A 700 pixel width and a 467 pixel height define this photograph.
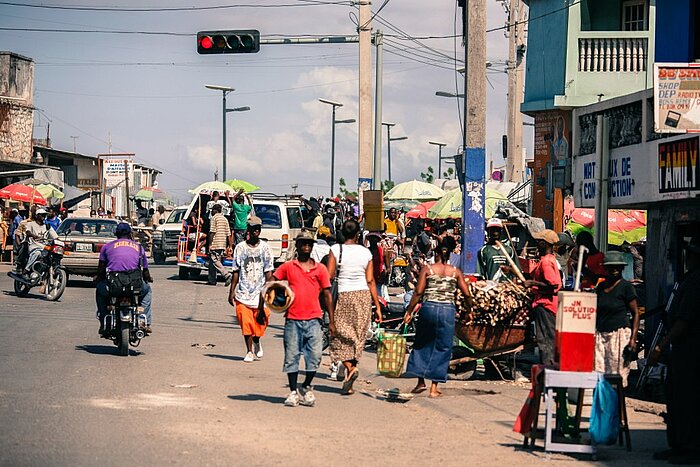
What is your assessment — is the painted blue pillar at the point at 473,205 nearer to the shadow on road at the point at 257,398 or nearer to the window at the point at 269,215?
the shadow on road at the point at 257,398

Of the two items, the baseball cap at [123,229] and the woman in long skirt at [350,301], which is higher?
the baseball cap at [123,229]

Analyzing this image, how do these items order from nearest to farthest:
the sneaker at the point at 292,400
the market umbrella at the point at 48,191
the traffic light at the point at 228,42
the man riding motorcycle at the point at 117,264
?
the sneaker at the point at 292,400, the man riding motorcycle at the point at 117,264, the traffic light at the point at 228,42, the market umbrella at the point at 48,191

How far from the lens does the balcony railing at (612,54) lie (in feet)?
86.3

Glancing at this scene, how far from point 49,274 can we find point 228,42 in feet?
20.4

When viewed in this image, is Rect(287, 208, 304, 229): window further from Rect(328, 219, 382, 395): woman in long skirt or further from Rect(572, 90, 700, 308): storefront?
Rect(328, 219, 382, 395): woman in long skirt

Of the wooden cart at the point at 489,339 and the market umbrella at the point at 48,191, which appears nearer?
the wooden cart at the point at 489,339

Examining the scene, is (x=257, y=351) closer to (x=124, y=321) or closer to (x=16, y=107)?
(x=124, y=321)

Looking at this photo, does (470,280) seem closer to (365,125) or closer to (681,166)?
(681,166)

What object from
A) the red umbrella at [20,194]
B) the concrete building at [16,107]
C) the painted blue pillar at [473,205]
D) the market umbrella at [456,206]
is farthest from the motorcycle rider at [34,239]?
the concrete building at [16,107]

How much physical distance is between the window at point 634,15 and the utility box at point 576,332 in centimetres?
1907

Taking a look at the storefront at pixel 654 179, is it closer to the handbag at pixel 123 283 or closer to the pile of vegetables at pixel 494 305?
the pile of vegetables at pixel 494 305

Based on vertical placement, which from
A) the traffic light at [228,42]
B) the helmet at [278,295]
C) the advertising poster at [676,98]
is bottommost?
the helmet at [278,295]

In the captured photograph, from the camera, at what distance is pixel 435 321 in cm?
1198

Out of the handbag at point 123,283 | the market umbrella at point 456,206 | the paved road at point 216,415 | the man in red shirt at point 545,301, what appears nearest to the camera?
the paved road at point 216,415
